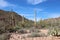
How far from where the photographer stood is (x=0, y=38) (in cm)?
1599

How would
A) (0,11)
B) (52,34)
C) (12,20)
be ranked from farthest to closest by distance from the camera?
1. (0,11)
2. (12,20)
3. (52,34)

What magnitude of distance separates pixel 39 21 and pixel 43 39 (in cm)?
2732

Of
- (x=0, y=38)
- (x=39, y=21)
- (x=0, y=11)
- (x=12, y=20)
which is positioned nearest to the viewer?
(x=0, y=38)

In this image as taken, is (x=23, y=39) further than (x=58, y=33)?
No

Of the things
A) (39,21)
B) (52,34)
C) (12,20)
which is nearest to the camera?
(52,34)

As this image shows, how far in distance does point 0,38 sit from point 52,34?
645cm

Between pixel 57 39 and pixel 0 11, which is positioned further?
pixel 0 11

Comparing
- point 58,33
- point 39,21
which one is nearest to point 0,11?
point 39,21

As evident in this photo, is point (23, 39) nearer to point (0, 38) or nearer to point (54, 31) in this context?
point (0, 38)

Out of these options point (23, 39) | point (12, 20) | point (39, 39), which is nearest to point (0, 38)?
point (23, 39)

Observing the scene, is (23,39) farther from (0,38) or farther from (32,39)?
(0,38)

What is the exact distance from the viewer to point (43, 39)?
1666cm

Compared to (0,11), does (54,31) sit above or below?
below

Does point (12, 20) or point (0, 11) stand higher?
point (0, 11)
